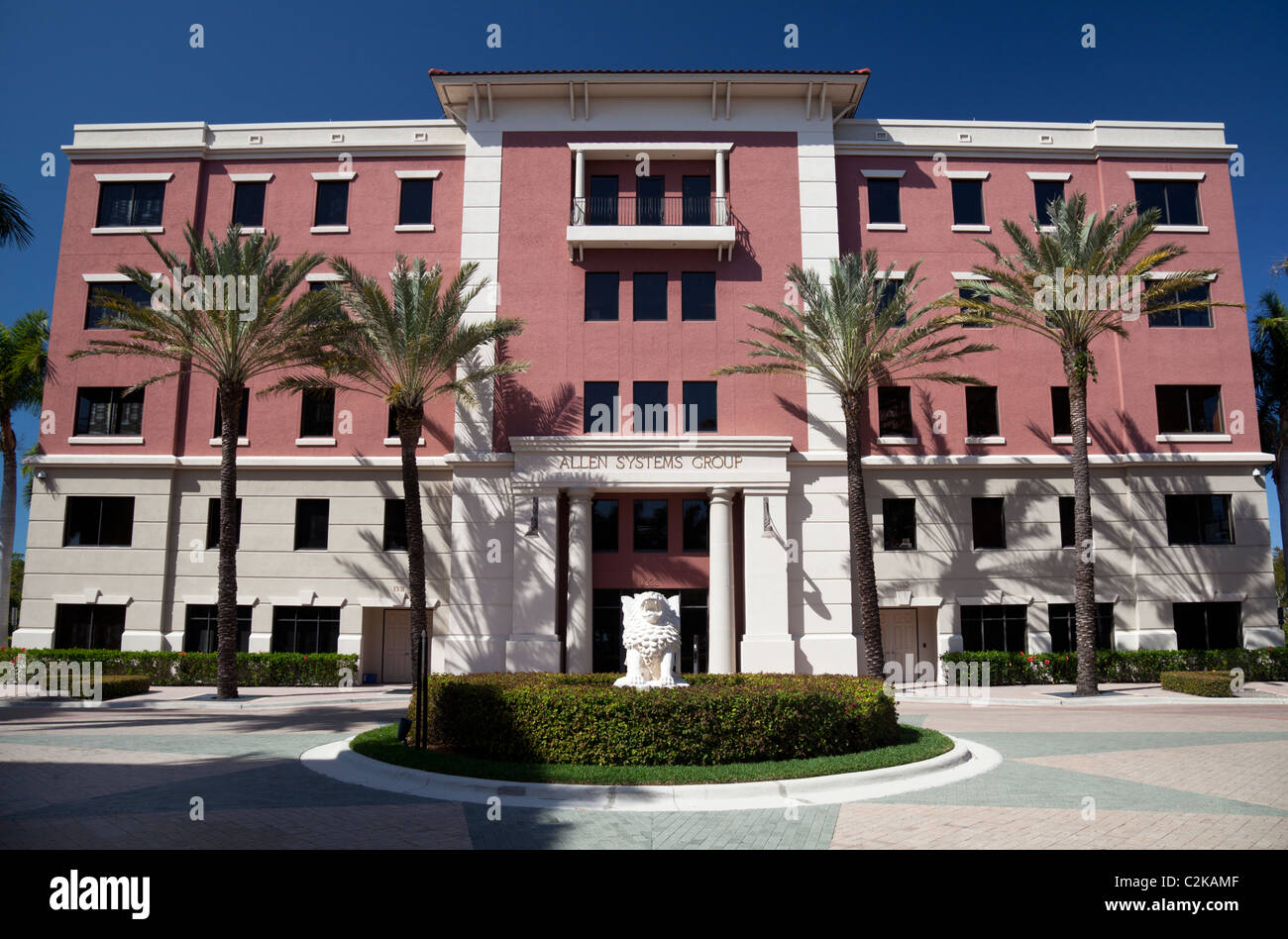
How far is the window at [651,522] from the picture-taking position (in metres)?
26.0

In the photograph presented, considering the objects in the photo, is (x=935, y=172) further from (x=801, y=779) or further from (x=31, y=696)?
(x=31, y=696)

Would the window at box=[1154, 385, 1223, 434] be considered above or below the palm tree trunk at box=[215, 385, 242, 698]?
above

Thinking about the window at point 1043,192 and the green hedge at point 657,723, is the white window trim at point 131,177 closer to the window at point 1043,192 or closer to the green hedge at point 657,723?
the green hedge at point 657,723

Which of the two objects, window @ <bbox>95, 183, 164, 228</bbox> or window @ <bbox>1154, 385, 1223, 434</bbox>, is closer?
window @ <bbox>1154, 385, 1223, 434</bbox>

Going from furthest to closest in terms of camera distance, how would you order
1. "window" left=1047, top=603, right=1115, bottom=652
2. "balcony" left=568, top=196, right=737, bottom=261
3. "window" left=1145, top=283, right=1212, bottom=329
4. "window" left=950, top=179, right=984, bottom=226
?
1. "window" left=950, top=179, right=984, bottom=226
2. "window" left=1145, top=283, right=1212, bottom=329
3. "balcony" left=568, top=196, right=737, bottom=261
4. "window" left=1047, top=603, right=1115, bottom=652

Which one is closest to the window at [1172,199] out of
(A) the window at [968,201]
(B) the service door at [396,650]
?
(A) the window at [968,201]

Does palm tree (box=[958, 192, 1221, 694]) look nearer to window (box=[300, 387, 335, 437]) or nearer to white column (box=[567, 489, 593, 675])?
white column (box=[567, 489, 593, 675])

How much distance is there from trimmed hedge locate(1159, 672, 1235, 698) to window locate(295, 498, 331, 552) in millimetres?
25502

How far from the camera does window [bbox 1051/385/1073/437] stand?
88.7 feet

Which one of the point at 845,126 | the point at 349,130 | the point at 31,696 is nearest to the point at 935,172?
the point at 845,126

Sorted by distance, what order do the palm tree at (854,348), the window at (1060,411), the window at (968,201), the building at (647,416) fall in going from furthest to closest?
the window at (968,201) → the window at (1060,411) → the building at (647,416) → the palm tree at (854,348)

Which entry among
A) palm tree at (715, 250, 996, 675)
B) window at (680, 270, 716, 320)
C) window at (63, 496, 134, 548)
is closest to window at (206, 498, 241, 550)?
window at (63, 496, 134, 548)

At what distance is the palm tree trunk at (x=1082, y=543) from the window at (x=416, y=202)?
812 inches

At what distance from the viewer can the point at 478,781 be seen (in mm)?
10258
